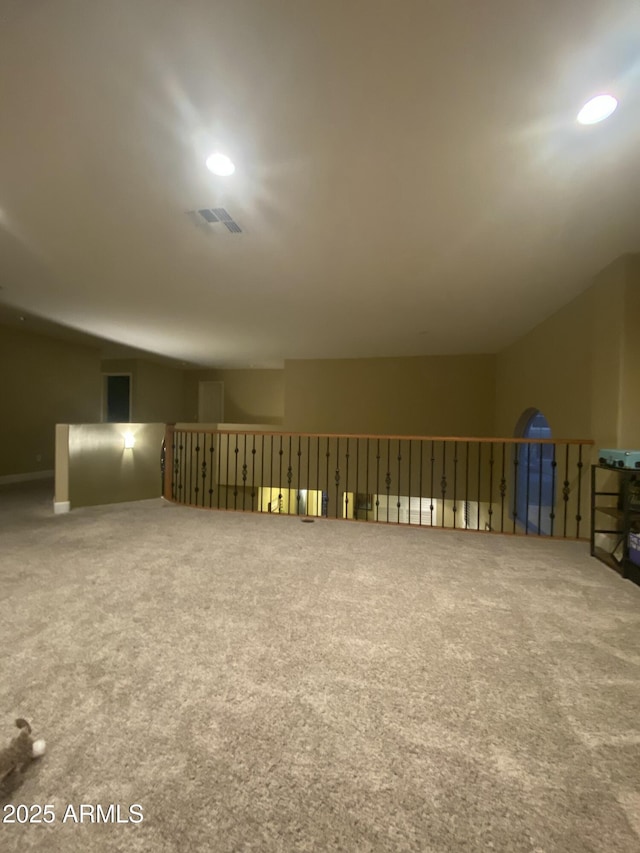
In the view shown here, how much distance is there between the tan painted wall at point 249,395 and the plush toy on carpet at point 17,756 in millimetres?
9937

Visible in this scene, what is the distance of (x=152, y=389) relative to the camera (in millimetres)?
10023

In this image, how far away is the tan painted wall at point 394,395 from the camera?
8.05 m

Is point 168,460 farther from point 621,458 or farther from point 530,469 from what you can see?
point 530,469

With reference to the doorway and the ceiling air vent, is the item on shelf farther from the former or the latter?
the doorway

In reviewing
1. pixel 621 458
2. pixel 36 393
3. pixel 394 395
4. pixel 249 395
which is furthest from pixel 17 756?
pixel 249 395

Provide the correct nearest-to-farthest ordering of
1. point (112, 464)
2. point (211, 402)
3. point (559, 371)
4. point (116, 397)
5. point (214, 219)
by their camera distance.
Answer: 1. point (214, 219)
2. point (559, 371)
3. point (112, 464)
4. point (116, 397)
5. point (211, 402)

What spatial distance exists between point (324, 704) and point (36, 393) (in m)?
7.83

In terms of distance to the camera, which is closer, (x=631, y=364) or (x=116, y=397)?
(x=631, y=364)

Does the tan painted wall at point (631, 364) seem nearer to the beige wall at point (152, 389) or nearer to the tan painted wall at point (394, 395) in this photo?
the tan painted wall at point (394, 395)

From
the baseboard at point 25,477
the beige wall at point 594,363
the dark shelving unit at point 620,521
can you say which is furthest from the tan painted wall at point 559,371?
the baseboard at point 25,477

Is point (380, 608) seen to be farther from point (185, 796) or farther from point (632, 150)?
point (632, 150)

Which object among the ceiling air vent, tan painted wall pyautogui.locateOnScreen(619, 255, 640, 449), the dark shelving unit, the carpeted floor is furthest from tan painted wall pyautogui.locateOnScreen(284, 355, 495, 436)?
the ceiling air vent

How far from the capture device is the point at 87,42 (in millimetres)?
1494

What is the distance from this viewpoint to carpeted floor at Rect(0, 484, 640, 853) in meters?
1.04
